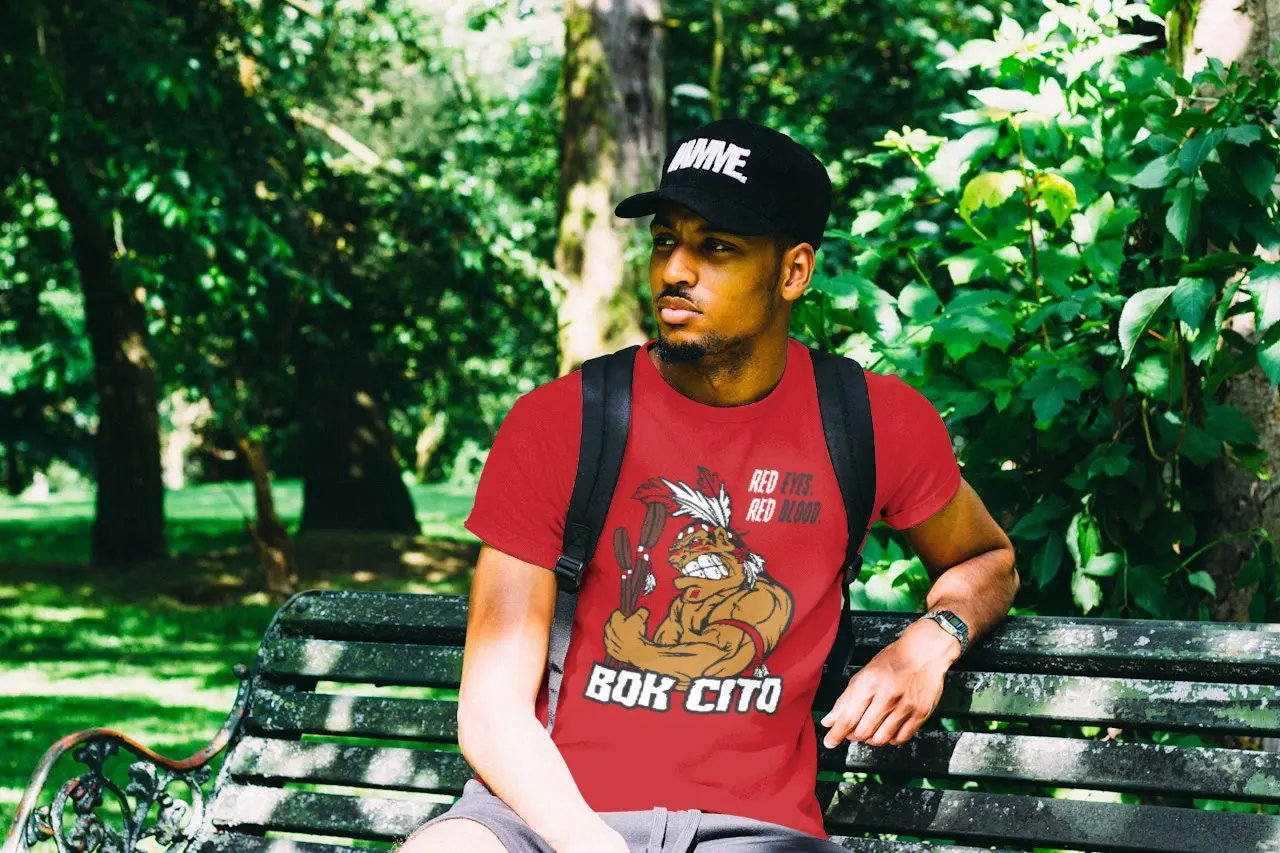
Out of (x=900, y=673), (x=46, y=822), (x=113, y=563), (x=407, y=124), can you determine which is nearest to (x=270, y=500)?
(x=113, y=563)

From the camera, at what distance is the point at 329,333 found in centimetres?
1455

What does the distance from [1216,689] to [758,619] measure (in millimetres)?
861

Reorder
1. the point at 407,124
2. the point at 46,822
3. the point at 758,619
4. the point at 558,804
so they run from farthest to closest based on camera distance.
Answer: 1. the point at 407,124
2. the point at 46,822
3. the point at 758,619
4. the point at 558,804

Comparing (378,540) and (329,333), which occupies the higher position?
(329,333)

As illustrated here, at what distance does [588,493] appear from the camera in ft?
8.39

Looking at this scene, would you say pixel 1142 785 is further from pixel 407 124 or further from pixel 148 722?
pixel 407 124

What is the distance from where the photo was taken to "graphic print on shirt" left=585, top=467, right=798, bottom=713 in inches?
100

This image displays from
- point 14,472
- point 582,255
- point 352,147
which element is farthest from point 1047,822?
point 14,472

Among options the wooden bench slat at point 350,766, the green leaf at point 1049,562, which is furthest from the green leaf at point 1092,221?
the wooden bench slat at point 350,766

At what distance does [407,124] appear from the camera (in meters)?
25.5

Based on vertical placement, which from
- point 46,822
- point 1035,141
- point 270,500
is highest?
point 1035,141

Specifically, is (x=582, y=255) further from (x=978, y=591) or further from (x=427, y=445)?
(x=427, y=445)

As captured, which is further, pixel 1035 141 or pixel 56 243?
pixel 56 243

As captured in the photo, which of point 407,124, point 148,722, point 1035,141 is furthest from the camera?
point 407,124
